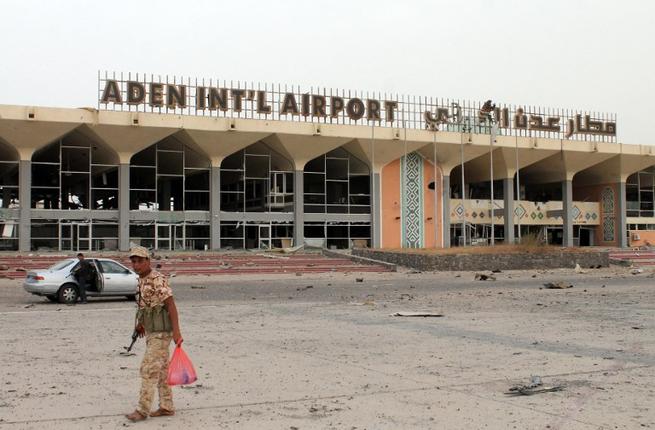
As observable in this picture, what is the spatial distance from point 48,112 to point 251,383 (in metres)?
37.5

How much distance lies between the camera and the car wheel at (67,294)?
20281 mm

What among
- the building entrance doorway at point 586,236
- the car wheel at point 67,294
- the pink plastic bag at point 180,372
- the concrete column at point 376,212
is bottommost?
the car wheel at point 67,294

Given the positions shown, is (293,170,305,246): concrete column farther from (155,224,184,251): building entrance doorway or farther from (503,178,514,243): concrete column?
(503,178,514,243): concrete column

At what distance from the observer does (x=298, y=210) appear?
50438 millimetres

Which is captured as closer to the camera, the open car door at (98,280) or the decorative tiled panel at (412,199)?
the open car door at (98,280)

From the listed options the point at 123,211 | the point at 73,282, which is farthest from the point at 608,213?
the point at 73,282

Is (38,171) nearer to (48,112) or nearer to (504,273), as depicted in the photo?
(48,112)

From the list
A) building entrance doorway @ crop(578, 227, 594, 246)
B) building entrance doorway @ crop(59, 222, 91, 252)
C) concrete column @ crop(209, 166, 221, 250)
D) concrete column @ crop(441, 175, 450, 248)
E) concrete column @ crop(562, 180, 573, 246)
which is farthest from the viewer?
building entrance doorway @ crop(578, 227, 594, 246)

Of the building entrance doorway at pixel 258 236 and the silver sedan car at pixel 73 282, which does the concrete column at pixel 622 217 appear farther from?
the silver sedan car at pixel 73 282

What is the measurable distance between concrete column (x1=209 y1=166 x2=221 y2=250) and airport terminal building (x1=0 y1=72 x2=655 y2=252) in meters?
0.08

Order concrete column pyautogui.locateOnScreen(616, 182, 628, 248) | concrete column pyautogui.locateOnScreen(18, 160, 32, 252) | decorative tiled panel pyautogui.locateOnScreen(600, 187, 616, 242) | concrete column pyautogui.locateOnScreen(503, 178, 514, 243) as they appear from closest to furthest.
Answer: concrete column pyautogui.locateOnScreen(18, 160, 32, 252) < concrete column pyautogui.locateOnScreen(503, 178, 514, 243) < concrete column pyautogui.locateOnScreen(616, 182, 628, 248) < decorative tiled panel pyautogui.locateOnScreen(600, 187, 616, 242)

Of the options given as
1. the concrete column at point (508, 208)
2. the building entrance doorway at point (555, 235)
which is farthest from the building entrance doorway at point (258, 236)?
the building entrance doorway at point (555, 235)

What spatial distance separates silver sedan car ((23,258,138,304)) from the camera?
20.2m

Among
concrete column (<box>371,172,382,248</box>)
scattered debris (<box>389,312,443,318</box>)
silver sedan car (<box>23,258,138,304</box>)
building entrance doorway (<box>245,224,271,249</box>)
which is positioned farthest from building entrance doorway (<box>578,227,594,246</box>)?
scattered debris (<box>389,312,443,318</box>)
